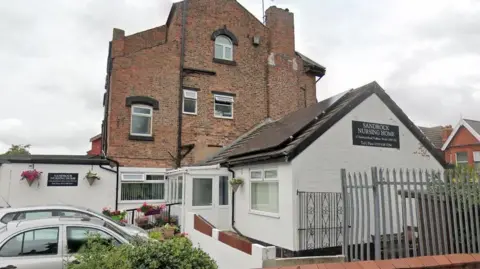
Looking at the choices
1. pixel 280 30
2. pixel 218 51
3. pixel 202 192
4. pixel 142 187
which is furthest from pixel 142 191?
pixel 280 30

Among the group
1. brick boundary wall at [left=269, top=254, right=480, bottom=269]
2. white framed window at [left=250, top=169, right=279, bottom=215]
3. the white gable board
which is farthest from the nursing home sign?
brick boundary wall at [left=269, top=254, right=480, bottom=269]

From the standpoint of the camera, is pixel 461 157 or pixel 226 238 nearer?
pixel 226 238

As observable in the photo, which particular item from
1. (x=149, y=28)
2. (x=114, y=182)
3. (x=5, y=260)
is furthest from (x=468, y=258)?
(x=149, y=28)

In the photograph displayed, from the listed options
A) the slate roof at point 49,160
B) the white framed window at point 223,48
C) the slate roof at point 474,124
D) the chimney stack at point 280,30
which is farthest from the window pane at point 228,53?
the slate roof at point 474,124

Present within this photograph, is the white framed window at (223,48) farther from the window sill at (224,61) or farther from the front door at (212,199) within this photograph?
the front door at (212,199)

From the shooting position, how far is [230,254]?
7.16 metres

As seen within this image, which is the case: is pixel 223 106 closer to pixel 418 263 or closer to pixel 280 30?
pixel 280 30

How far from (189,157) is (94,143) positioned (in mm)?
12637

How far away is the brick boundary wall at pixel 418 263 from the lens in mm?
3628

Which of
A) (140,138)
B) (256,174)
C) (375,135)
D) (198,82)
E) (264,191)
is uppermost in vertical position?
(198,82)

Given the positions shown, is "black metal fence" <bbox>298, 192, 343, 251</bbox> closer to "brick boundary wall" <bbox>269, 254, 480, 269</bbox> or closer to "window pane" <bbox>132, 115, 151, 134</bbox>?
"brick boundary wall" <bbox>269, 254, 480, 269</bbox>

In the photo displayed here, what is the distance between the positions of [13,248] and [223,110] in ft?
40.9

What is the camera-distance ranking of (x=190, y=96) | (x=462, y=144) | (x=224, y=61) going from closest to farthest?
(x=190, y=96), (x=224, y=61), (x=462, y=144)

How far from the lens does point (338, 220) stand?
29.5 ft
